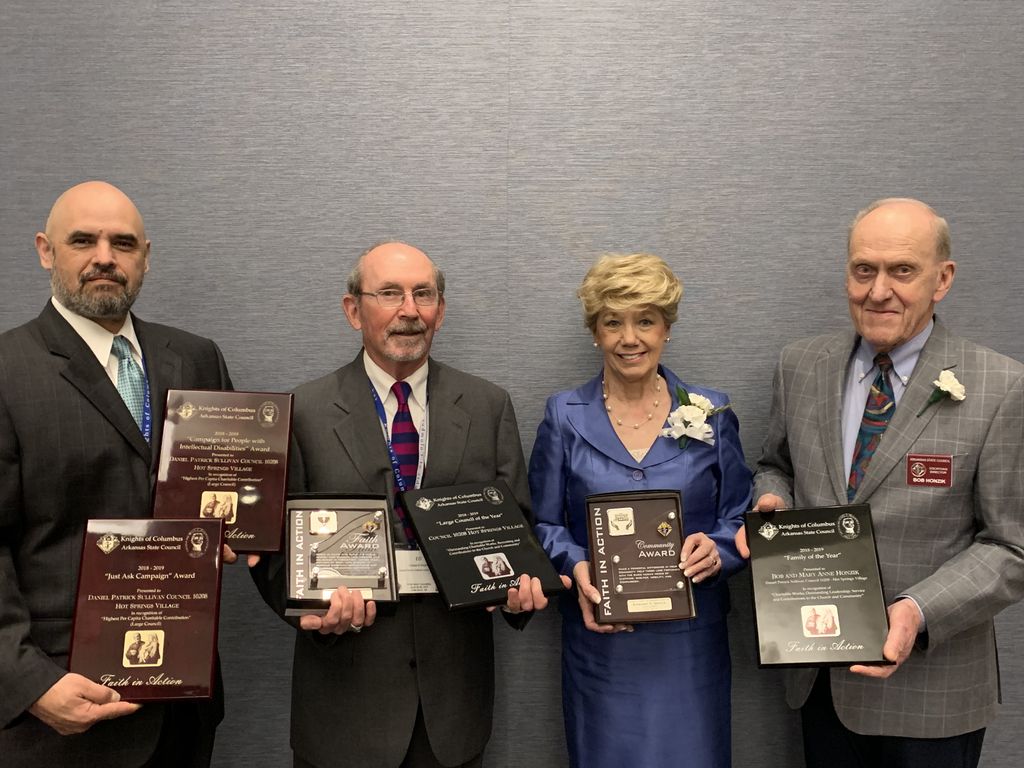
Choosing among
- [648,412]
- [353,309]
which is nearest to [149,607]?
[353,309]

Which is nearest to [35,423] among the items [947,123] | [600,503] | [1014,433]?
[600,503]

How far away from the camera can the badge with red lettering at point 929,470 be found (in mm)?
2295

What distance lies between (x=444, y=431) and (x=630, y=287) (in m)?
0.68

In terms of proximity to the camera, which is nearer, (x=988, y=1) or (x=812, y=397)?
(x=812, y=397)

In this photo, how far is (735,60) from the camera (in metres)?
3.08

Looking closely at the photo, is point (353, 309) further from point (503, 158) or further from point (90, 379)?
point (503, 158)

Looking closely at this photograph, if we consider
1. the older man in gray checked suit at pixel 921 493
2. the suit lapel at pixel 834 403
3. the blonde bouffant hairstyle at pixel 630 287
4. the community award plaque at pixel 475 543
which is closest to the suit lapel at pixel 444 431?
the community award plaque at pixel 475 543

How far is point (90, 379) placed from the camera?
223 centimetres

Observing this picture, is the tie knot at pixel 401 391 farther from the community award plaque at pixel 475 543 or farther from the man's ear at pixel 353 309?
the community award plaque at pixel 475 543

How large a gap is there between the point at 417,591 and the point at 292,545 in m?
0.35

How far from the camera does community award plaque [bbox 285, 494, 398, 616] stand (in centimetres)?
221

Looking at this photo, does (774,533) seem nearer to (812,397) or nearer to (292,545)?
(812,397)

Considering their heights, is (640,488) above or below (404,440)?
below

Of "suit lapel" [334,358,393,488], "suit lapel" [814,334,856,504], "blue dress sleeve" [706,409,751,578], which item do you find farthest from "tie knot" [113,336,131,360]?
"suit lapel" [814,334,856,504]
